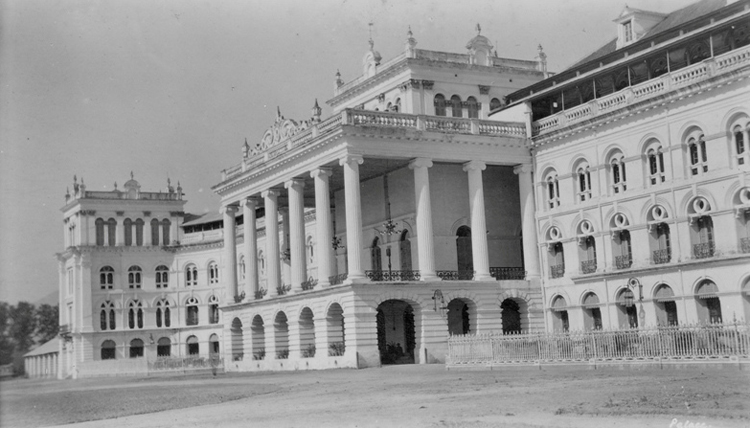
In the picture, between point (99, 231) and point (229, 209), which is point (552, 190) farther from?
point (99, 231)

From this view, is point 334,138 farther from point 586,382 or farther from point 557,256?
point 586,382

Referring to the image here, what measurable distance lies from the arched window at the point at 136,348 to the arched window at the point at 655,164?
199 ft

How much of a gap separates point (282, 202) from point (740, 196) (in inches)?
1173

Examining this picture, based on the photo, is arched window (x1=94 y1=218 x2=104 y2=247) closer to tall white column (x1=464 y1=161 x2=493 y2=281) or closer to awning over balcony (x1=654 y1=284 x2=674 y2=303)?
tall white column (x1=464 y1=161 x2=493 y2=281)

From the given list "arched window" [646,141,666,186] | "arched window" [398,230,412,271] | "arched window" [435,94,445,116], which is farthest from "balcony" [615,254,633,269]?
"arched window" [435,94,445,116]

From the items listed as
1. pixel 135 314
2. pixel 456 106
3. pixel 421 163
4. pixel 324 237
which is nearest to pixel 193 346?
pixel 135 314

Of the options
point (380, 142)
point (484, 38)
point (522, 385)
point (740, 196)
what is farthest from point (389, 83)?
point (522, 385)

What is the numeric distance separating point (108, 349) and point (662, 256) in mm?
61541

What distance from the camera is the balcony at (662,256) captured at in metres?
39.8

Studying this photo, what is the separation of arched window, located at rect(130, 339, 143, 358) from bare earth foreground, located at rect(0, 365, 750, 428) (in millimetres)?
60812

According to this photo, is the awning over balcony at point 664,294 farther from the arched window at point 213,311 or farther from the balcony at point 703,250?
the arched window at point 213,311

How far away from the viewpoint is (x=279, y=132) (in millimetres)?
53344

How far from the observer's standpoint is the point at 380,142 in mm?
45656

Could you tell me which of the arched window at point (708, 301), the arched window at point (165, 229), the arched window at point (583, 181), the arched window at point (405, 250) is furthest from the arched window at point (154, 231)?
the arched window at point (708, 301)
